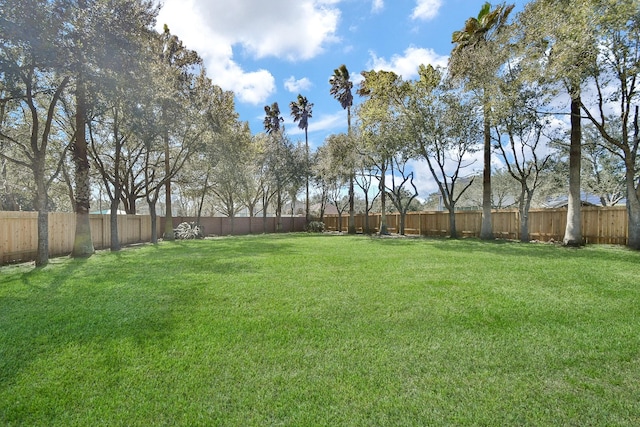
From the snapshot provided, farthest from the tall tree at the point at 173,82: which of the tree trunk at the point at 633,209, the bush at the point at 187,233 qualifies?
the tree trunk at the point at 633,209

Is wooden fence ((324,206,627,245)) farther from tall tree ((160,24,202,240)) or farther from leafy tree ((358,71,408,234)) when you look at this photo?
tall tree ((160,24,202,240))

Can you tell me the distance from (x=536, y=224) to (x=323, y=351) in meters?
13.3

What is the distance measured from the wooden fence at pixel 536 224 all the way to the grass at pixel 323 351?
7185 millimetres

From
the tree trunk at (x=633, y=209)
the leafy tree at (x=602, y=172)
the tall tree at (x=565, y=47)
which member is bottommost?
the tree trunk at (x=633, y=209)

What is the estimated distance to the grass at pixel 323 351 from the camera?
7.03ft

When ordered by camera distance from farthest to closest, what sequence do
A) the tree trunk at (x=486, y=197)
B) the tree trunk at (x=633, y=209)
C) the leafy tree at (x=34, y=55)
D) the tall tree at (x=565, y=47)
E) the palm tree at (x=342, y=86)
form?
1. the palm tree at (x=342, y=86)
2. the tree trunk at (x=486, y=197)
3. the tree trunk at (x=633, y=209)
4. the tall tree at (x=565, y=47)
5. the leafy tree at (x=34, y=55)

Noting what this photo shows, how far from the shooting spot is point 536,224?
13.0 meters

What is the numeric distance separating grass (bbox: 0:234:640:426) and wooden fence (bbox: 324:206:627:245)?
7185mm

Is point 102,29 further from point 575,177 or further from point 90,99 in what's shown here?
point 575,177

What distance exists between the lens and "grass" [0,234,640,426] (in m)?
2.14

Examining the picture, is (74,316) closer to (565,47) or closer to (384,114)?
(565,47)

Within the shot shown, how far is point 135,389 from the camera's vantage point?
2393mm

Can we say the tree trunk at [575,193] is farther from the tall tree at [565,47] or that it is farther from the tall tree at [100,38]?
the tall tree at [100,38]

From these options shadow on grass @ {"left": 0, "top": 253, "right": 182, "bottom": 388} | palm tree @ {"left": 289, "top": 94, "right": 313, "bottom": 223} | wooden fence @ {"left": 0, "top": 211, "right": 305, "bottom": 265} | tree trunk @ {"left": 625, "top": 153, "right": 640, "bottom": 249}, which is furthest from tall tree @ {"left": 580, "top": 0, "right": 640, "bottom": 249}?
palm tree @ {"left": 289, "top": 94, "right": 313, "bottom": 223}
